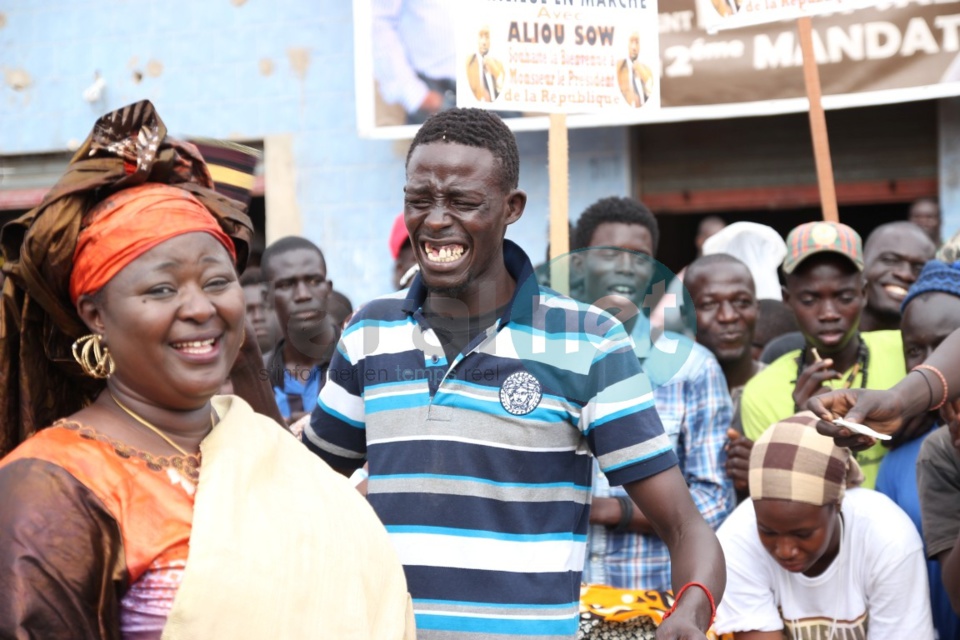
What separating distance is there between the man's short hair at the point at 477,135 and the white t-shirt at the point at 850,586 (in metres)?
1.59

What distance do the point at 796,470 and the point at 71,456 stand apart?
7.91ft

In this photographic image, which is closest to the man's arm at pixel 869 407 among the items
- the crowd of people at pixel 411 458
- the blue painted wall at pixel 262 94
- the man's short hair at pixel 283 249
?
the crowd of people at pixel 411 458

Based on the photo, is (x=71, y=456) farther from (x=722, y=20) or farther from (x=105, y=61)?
(x=105, y=61)

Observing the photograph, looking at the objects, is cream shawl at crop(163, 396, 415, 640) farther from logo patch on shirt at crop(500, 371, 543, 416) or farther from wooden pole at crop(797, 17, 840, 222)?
wooden pole at crop(797, 17, 840, 222)

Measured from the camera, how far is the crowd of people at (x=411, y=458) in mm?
1939

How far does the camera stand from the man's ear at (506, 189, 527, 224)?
9.09 feet

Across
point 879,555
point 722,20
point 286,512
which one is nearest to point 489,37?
point 722,20

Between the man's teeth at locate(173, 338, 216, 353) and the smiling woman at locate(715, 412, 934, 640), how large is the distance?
2.15 metres

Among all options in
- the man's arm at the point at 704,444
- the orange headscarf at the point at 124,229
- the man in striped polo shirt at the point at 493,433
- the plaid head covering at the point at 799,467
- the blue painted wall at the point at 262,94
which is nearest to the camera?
the orange headscarf at the point at 124,229

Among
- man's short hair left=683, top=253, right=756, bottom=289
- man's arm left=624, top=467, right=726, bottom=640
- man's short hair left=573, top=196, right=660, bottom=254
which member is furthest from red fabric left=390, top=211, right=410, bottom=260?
man's arm left=624, top=467, right=726, bottom=640

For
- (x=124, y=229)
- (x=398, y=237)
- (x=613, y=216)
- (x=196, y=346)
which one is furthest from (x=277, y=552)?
(x=398, y=237)

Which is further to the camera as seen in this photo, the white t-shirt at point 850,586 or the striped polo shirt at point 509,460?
the white t-shirt at point 850,586

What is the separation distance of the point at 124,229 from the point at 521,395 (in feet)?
3.09

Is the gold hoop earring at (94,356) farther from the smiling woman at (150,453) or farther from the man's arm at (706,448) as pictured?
the man's arm at (706,448)
